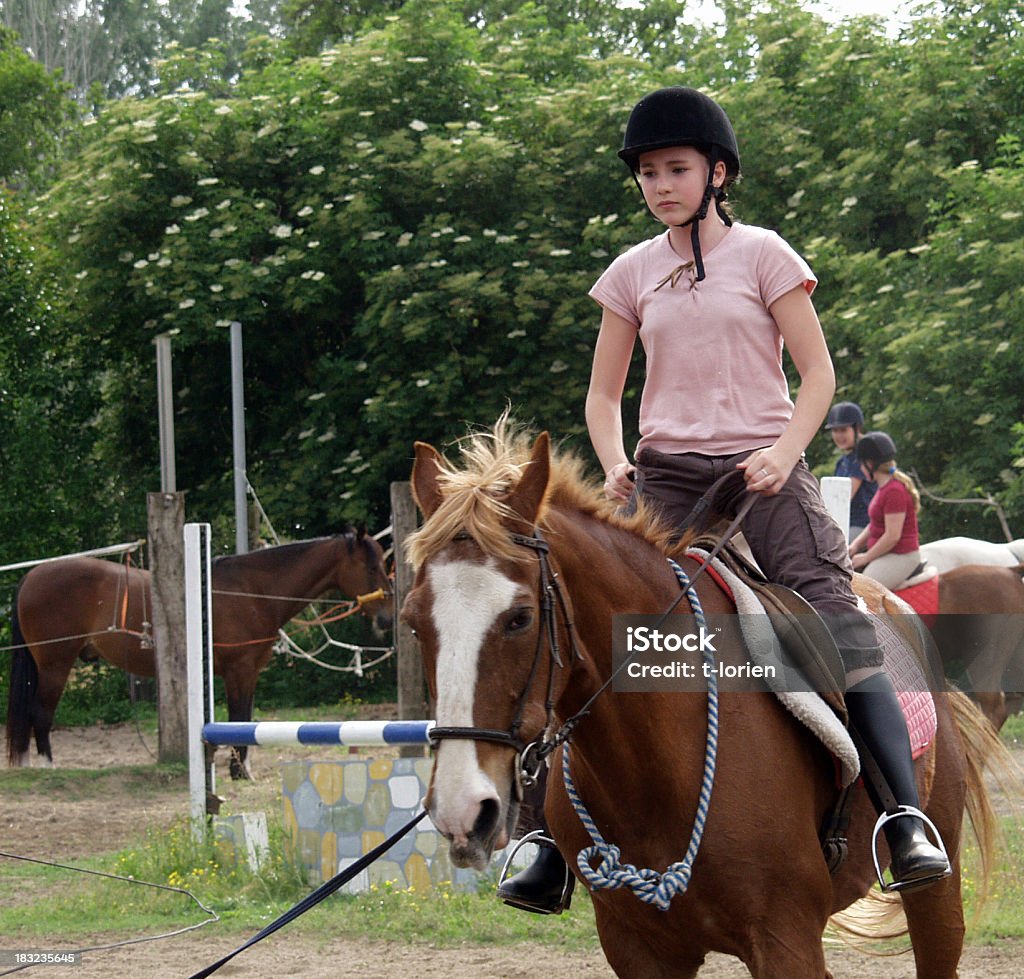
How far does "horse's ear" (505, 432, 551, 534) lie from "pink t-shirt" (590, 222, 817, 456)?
0.70 meters

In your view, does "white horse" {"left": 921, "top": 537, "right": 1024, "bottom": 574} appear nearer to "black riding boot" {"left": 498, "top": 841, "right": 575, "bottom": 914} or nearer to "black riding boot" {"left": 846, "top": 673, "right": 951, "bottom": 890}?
"black riding boot" {"left": 846, "top": 673, "right": 951, "bottom": 890}

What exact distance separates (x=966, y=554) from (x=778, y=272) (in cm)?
769

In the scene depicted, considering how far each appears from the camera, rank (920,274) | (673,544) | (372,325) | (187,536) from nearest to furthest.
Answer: (673,544), (187,536), (920,274), (372,325)

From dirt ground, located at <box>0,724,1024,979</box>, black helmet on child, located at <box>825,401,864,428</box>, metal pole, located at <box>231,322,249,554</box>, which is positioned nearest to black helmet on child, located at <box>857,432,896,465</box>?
black helmet on child, located at <box>825,401,864,428</box>

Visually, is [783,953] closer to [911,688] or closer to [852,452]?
[911,688]

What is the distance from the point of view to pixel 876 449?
28.5ft

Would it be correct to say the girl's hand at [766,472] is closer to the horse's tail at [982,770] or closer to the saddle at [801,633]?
the saddle at [801,633]

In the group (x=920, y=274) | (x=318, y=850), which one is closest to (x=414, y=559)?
(x=318, y=850)

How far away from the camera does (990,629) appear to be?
Result: 10211mm

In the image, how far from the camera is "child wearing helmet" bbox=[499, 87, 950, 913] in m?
3.14

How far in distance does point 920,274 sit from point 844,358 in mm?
1070

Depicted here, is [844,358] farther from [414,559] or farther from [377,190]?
[414,559]

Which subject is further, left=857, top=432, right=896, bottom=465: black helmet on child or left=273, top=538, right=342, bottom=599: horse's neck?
left=273, top=538, right=342, bottom=599: horse's neck

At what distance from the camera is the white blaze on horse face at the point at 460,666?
7.59 feet
